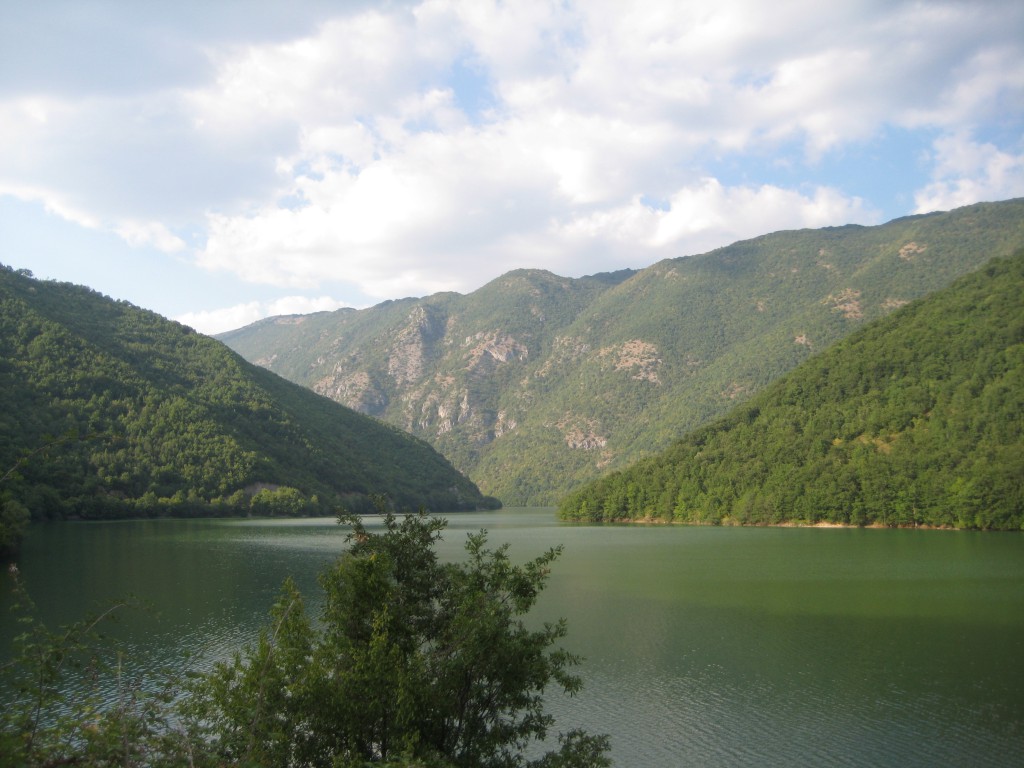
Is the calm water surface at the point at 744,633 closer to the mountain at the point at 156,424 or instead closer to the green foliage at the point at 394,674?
the green foliage at the point at 394,674

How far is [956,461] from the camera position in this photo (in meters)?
81.1

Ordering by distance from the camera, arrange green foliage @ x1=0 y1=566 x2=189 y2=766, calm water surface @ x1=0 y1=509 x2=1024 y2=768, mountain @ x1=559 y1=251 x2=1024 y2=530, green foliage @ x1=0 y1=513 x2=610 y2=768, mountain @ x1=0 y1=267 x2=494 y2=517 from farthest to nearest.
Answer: mountain @ x1=0 y1=267 x2=494 y2=517
mountain @ x1=559 y1=251 x2=1024 y2=530
calm water surface @ x1=0 y1=509 x2=1024 y2=768
green foliage @ x1=0 y1=513 x2=610 y2=768
green foliage @ x1=0 y1=566 x2=189 y2=766

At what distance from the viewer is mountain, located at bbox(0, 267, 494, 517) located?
91438 mm

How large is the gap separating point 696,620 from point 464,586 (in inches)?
866

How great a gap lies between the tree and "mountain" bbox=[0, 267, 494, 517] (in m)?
60.3

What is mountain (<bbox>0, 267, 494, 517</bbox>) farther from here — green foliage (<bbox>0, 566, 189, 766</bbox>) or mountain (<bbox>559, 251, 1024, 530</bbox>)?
green foliage (<bbox>0, 566, 189, 766</bbox>)

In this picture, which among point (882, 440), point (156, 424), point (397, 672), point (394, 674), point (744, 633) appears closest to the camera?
point (397, 672)

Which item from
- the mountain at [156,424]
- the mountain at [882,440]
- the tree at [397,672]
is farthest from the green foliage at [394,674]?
the mountain at [882,440]

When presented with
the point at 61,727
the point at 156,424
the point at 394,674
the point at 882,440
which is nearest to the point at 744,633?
the point at 394,674

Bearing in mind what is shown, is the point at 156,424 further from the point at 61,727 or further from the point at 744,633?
the point at 61,727

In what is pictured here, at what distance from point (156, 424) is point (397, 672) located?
115 m

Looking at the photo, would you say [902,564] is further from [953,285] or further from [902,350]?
[953,285]

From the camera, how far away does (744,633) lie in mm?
29031

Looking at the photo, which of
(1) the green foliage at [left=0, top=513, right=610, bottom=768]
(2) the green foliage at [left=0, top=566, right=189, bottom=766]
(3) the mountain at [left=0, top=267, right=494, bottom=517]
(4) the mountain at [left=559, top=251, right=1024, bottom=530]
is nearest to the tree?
(1) the green foliage at [left=0, top=513, right=610, bottom=768]
